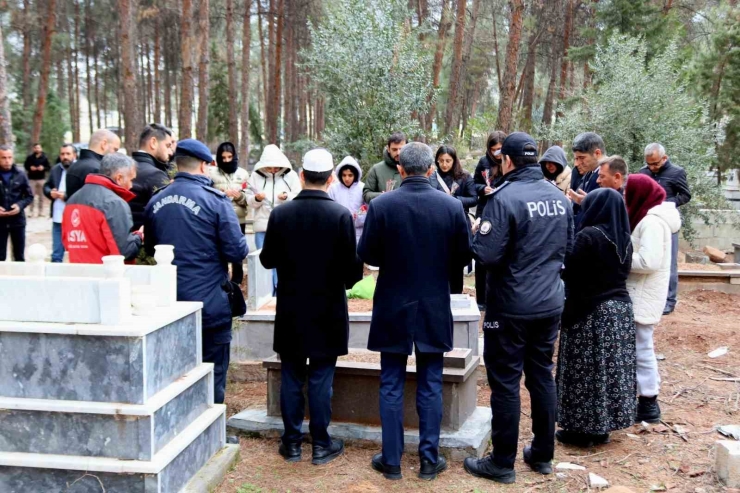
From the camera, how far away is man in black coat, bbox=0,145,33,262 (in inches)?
338

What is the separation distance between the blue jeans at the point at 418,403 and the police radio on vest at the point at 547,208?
99 centimetres

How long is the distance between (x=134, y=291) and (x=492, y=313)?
1.95m

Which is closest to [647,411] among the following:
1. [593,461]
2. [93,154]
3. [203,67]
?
[593,461]

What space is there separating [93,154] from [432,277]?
3.61 m

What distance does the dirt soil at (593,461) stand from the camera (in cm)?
396

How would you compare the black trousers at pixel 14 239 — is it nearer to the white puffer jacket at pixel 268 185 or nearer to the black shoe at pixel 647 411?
the white puffer jacket at pixel 268 185

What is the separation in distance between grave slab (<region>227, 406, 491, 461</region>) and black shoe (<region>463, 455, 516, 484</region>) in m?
0.17

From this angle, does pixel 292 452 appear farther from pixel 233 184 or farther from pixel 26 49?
pixel 26 49

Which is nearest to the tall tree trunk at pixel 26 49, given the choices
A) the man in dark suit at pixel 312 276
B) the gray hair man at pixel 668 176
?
the gray hair man at pixel 668 176

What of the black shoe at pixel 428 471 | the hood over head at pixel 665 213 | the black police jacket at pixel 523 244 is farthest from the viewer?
the hood over head at pixel 665 213

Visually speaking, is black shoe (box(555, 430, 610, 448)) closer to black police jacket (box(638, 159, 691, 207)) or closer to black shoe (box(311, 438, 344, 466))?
black shoe (box(311, 438, 344, 466))

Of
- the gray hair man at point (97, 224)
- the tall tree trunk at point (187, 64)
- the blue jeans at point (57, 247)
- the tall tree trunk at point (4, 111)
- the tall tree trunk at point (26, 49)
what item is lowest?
the blue jeans at point (57, 247)

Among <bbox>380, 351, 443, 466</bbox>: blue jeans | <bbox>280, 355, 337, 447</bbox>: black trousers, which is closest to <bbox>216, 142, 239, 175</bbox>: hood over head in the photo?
<bbox>280, 355, 337, 447</bbox>: black trousers

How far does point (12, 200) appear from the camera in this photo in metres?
8.81
